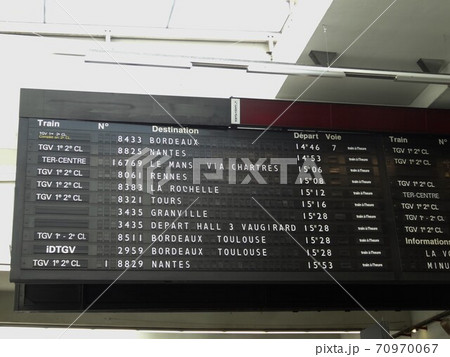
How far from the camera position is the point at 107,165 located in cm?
367

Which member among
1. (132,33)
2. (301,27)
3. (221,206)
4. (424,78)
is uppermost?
(132,33)

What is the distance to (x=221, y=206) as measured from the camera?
3688 millimetres

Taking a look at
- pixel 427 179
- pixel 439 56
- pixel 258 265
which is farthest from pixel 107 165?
pixel 439 56

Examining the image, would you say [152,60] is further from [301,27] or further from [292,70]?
[301,27]

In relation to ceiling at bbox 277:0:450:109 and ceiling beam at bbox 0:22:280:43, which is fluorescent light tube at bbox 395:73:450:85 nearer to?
ceiling at bbox 277:0:450:109

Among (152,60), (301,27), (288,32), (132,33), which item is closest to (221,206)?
(152,60)

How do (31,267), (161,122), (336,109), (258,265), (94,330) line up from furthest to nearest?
(94,330) → (336,109) → (161,122) → (258,265) → (31,267)

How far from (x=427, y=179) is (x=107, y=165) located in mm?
2020

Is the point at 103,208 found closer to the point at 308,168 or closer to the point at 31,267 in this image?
the point at 31,267

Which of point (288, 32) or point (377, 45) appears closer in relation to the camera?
point (377, 45)

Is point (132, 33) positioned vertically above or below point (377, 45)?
above

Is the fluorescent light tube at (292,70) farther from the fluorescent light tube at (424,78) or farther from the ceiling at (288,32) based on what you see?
the fluorescent light tube at (424,78)

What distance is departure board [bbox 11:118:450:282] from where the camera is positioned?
3484 millimetres

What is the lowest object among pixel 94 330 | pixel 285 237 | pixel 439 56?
pixel 94 330
